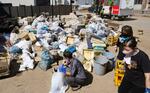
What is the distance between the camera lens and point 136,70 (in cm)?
350

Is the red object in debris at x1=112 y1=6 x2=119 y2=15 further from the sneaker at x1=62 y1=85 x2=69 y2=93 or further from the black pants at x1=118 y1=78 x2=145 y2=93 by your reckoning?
the black pants at x1=118 y1=78 x2=145 y2=93

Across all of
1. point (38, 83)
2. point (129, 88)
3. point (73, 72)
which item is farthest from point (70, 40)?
point (129, 88)

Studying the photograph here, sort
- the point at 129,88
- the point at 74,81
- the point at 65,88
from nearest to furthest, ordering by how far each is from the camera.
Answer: the point at 129,88 < the point at 65,88 < the point at 74,81

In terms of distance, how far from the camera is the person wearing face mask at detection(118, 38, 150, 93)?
131 inches

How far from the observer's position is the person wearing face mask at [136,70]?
11.0 feet

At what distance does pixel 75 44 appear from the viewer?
8984 millimetres

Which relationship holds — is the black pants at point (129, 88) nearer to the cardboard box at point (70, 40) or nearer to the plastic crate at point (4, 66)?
the plastic crate at point (4, 66)

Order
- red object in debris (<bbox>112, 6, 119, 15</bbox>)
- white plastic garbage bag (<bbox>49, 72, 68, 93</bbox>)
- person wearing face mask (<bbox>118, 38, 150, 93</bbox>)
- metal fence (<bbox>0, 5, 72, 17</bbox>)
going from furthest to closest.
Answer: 1. metal fence (<bbox>0, 5, 72, 17</bbox>)
2. red object in debris (<bbox>112, 6, 119, 15</bbox>)
3. white plastic garbage bag (<bbox>49, 72, 68, 93</bbox>)
4. person wearing face mask (<bbox>118, 38, 150, 93</bbox>)

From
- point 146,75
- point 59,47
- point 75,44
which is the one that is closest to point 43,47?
point 59,47

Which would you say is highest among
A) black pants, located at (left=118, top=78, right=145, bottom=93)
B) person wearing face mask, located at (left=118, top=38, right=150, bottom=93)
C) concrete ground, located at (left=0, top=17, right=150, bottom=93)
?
person wearing face mask, located at (left=118, top=38, right=150, bottom=93)

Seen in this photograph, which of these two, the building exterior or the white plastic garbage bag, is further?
the building exterior

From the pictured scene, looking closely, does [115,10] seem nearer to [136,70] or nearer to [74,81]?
[74,81]

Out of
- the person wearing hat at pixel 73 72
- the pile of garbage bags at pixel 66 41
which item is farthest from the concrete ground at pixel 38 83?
the pile of garbage bags at pixel 66 41

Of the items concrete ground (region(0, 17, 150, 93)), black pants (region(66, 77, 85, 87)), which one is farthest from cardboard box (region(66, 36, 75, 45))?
black pants (region(66, 77, 85, 87))
